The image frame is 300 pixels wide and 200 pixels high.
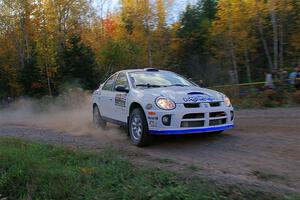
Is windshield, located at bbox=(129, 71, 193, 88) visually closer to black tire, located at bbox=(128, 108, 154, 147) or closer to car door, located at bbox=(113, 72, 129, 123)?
car door, located at bbox=(113, 72, 129, 123)

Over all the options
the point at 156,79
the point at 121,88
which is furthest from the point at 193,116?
the point at 121,88

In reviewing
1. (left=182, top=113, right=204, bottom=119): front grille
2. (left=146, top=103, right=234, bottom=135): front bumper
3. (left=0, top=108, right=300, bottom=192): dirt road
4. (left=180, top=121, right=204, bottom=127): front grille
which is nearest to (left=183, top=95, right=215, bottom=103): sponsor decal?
(left=146, top=103, right=234, bottom=135): front bumper

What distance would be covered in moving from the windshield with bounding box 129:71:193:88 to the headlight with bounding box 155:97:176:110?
1.05 metres

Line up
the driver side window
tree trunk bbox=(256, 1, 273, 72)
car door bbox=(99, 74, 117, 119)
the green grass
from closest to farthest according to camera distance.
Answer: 1. the green grass
2. the driver side window
3. car door bbox=(99, 74, 117, 119)
4. tree trunk bbox=(256, 1, 273, 72)

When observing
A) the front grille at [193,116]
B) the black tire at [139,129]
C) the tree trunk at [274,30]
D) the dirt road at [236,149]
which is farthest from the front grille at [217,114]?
the tree trunk at [274,30]

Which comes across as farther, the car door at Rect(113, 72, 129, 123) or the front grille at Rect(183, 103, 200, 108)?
the car door at Rect(113, 72, 129, 123)

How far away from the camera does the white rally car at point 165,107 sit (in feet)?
26.0

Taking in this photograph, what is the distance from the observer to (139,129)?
842cm

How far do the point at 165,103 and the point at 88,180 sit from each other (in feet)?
7.54

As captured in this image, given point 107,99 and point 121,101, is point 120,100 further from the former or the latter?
point 107,99

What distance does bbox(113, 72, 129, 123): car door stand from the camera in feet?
29.8

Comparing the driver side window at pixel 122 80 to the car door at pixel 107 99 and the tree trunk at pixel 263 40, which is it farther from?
the tree trunk at pixel 263 40

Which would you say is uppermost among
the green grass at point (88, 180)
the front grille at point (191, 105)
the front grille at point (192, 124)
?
the front grille at point (191, 105)

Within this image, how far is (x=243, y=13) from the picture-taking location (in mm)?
22922
